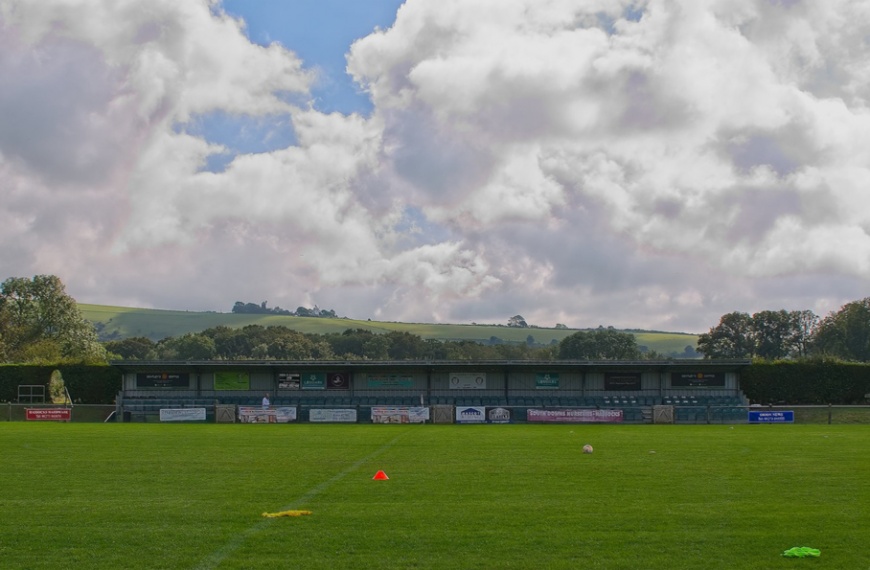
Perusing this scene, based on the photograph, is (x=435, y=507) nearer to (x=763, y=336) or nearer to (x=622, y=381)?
(x=622, y=381)

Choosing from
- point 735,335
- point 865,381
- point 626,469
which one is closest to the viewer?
point 626,469

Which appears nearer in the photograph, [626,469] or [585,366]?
[626,469]

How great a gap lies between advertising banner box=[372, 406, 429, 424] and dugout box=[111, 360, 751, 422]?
7.13 meters

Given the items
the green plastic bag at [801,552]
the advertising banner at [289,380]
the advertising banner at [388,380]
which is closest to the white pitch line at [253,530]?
the green plastic bag at [801,552]

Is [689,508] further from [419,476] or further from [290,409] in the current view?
[290,409]

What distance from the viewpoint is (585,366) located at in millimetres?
59188

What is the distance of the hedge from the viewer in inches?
2579

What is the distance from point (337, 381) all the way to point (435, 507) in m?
45.9

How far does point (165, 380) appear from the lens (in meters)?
61.0

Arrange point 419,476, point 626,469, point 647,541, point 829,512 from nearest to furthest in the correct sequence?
1. point 647,541
2. point 829,512
3. point 419,476
4. point 626,469

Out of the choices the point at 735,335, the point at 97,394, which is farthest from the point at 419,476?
the point at 735,335

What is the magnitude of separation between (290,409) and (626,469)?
33.3m

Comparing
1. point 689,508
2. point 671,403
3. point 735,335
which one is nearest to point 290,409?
point 671,403

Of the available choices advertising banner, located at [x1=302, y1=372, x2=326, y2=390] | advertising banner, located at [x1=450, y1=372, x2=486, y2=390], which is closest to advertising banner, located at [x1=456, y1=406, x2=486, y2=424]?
advertising banner, located at [x1=450, y1=372, x2=486, y2=390]
